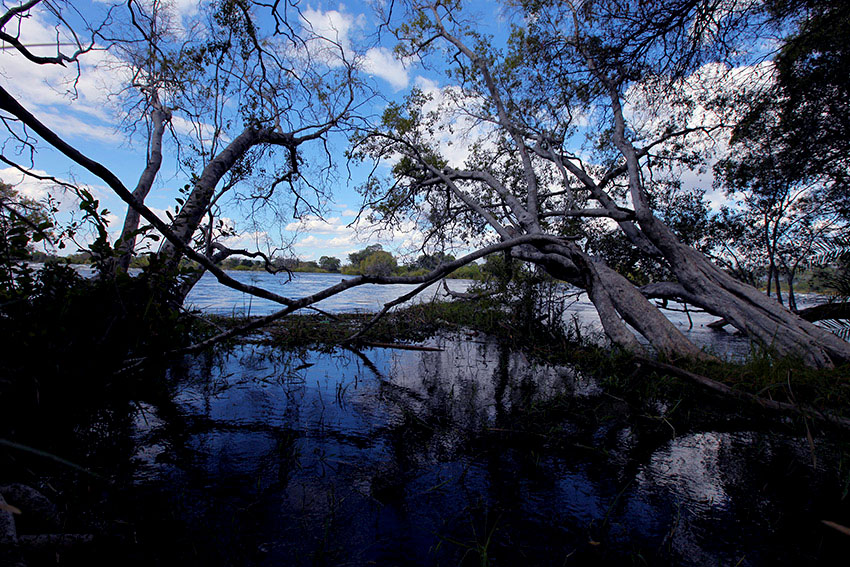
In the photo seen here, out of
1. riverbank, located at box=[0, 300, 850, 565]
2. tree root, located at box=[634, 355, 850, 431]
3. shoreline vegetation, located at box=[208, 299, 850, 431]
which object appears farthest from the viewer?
shoreline vegetation, located at box=[208, 299, 850, 431]

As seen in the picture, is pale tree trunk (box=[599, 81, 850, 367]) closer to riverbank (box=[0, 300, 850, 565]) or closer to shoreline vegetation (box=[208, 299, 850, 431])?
shoreline vegetation (box=[208, 299, 850, 431])

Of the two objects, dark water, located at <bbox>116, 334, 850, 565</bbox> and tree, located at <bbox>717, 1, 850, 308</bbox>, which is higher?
tree, located at <bbox>717, 1, 850, 308</bbox>

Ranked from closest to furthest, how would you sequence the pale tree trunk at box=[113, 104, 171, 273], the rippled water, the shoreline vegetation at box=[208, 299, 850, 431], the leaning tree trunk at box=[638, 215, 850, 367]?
the shoreline vegetation at box=[208, 299, 850, 431], the leaning tree trunk at box=[638, 215, 850, 367], the pale tree trunk at box=[113, 104, 171, 273], the rippled water

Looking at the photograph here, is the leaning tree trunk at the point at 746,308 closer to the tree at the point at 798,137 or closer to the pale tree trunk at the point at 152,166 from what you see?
the tree at the point at 798,137

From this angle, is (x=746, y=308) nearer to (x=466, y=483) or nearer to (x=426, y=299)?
(x=466, y=483)

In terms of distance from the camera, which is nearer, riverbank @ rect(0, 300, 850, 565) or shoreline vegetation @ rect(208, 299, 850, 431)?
riverbank @ rect(0, 300, 850, 565)

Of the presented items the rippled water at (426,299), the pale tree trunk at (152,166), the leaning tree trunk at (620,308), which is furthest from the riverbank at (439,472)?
the pale tree trunk at (152,166)

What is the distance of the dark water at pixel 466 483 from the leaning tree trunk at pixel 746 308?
2.29m

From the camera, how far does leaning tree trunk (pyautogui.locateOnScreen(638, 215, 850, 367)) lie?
545 cm

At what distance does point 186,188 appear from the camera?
380 cm

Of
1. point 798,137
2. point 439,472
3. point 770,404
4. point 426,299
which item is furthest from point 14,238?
point 426,299

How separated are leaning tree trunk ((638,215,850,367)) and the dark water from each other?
2289 millimetres

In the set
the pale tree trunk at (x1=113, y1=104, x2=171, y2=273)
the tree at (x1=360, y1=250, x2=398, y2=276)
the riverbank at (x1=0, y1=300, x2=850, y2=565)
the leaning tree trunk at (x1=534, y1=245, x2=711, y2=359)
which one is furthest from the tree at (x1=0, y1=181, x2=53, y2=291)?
the leaning tree trunk at (x1=534, y1=245, x2=711, y2=359)

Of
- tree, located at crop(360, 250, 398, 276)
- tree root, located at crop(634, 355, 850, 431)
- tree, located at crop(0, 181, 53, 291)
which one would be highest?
tree, located at crop(360, 250, 398, 276)
